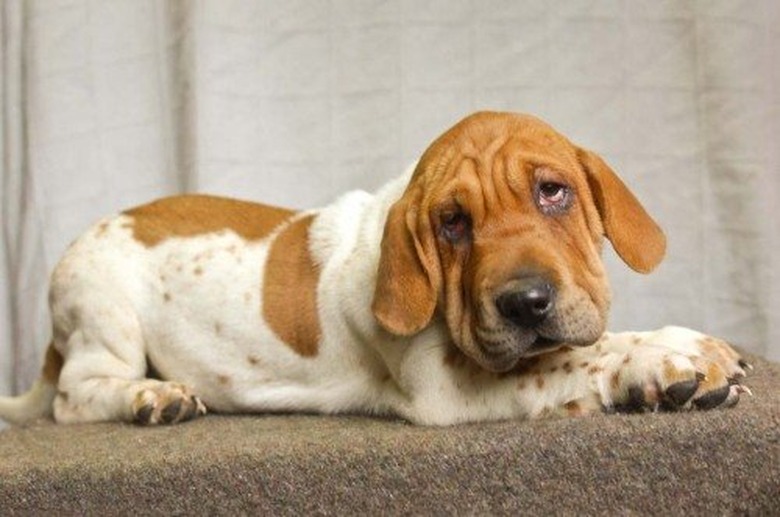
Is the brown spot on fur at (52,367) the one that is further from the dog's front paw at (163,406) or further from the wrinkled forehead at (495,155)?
the wrinkled forehead at (495,155)

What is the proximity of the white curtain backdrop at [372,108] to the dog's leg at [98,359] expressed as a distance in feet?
2.69

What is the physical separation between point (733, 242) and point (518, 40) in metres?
0.96

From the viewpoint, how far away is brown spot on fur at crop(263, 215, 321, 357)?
3.05 m

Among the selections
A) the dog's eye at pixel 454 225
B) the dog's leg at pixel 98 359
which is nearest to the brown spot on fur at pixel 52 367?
the dog's leg at pixel 98 359

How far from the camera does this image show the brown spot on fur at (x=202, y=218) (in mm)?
3311

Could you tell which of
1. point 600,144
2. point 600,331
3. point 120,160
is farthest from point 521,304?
point 120,160

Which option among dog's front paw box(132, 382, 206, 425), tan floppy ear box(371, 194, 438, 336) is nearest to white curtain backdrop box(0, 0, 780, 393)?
dog's front paw box(132, 382, 206, 425)

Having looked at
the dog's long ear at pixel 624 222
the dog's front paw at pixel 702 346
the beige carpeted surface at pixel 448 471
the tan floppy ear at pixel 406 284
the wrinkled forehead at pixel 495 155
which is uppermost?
the wrinkled forehead at pixel 495 155

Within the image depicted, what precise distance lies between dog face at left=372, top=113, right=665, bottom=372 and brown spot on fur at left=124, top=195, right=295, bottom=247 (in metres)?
0.67

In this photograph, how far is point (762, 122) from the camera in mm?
3846

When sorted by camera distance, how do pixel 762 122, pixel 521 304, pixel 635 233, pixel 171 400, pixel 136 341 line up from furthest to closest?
pixel 762 122 < pixel 136 341 < pixel 171 400 < pixel 635 233 < pixel 521 304

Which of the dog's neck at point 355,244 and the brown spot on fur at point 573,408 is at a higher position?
the dog's neck at point 355,244

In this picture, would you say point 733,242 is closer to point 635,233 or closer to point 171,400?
point 635,233

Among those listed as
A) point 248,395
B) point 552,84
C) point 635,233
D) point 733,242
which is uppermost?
point 552,84
